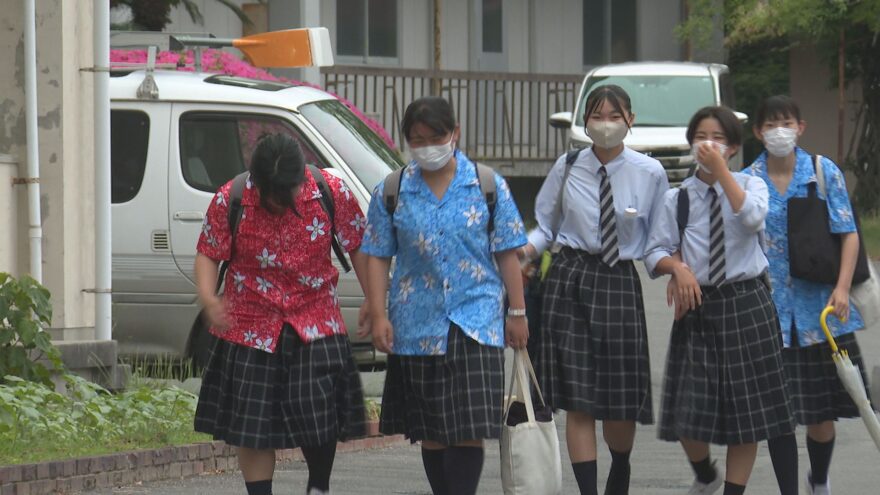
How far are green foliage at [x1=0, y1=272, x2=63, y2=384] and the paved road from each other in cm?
111

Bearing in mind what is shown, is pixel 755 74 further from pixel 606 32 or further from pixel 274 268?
pixel 274 268

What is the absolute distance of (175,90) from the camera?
11570 mm

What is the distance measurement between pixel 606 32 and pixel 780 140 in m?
23.1

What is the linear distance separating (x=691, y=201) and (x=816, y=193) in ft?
2.18

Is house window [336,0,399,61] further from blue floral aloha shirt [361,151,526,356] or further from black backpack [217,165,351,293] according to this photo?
blue floral aloha shirt [361,151,526,356]

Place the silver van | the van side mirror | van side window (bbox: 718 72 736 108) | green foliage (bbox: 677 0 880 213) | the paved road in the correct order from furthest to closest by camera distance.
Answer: green foliage (bbox: 677 0 880 213), van side window (bbox: 718 72 736 108), the van side mirror, the silver van, the paved road

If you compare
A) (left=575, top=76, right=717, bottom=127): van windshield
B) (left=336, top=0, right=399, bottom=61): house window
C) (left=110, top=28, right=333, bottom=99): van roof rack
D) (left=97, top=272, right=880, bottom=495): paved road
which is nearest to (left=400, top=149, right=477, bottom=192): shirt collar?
(left=97, top=272, right=880, bottom=495): paved road

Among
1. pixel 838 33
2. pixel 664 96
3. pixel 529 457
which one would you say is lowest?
pixel 529 457

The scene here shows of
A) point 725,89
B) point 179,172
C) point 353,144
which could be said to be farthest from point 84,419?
point 725,89

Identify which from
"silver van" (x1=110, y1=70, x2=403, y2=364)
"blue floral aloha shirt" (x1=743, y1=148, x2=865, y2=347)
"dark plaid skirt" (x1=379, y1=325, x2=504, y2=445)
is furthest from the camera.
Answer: "silver van" (x1=110, y1=70, x2=403, y2=364)

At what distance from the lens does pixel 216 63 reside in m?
13.2

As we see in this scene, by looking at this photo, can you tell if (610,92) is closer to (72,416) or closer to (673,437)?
(673,437)

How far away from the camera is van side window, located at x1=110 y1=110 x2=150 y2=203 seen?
11.4m

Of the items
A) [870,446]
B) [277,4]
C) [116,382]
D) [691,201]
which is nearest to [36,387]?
[116,382]
